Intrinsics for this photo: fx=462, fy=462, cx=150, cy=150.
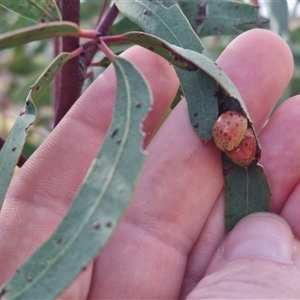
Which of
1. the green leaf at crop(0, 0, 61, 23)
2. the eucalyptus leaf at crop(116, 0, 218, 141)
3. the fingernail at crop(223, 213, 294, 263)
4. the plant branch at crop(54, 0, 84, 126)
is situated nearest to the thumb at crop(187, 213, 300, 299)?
the fingernail at crop(223, 213, 294, 263)

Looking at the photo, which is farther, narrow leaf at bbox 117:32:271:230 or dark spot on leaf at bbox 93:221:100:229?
narrow leaf at bbox 117:32:271:230

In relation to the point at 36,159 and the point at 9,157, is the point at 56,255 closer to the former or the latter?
the point at 9,157

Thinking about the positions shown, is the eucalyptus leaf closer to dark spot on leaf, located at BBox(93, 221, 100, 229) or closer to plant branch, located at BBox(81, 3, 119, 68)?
plant branch, located at BBox(81, 3, 119, 68)

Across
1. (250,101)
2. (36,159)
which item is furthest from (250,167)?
(36,159)

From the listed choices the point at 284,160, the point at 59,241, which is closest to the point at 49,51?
the point at 284,160

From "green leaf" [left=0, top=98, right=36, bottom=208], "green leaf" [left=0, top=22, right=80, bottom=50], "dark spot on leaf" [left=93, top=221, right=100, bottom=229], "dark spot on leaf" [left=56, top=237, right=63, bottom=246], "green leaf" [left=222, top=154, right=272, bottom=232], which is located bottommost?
"green leaf" [left=222, top=154, right=272, bottom=232]
